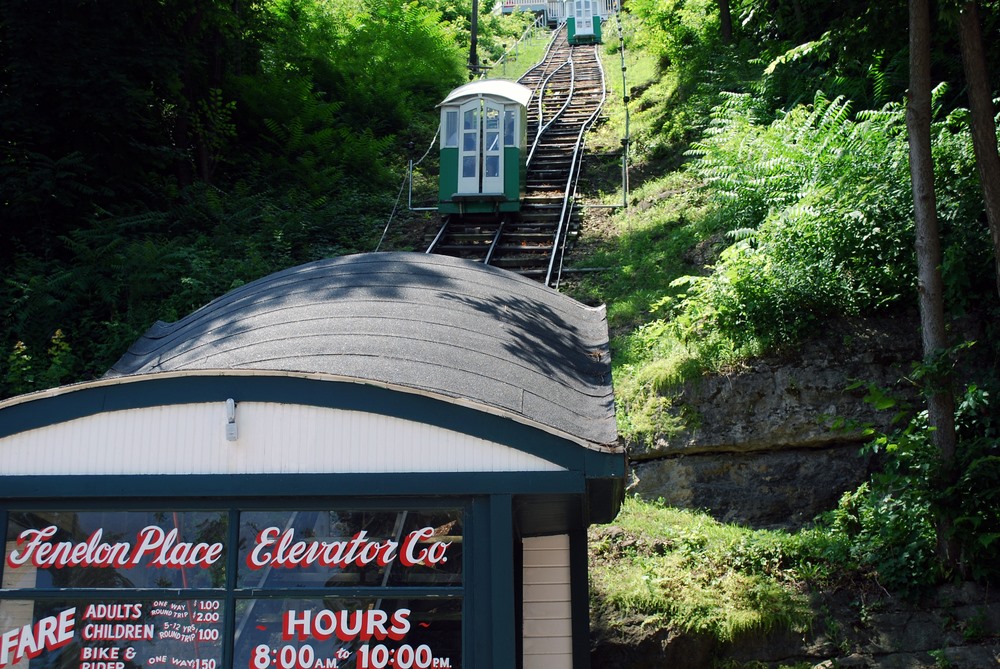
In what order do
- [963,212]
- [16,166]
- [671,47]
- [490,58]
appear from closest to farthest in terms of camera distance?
[963,212], [16,166], [671,47], [490,58]

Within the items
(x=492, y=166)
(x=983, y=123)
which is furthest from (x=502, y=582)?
(x=492, y=166)

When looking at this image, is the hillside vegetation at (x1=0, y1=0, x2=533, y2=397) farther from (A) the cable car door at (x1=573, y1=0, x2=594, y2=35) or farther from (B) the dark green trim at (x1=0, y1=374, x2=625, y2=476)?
(A) the cable car door at (x1=573, y1=0, x2=594, y2=35)

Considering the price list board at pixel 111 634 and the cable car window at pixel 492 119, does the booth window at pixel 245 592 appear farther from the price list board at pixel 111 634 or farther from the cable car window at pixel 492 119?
the cable car window at pixel 492 119

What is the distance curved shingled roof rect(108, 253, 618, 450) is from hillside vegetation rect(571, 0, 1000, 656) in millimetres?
2502

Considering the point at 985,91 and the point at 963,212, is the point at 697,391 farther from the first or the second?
the point at 985,91

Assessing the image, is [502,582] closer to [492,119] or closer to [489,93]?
[492,119]

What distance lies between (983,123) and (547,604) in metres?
5.80

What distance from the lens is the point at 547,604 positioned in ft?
22.9

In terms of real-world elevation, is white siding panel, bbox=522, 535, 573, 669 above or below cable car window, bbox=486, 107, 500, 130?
below

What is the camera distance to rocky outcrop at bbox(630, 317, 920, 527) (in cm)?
1053

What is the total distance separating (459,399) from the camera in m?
5.18

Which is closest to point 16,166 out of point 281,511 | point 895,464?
point 281,511

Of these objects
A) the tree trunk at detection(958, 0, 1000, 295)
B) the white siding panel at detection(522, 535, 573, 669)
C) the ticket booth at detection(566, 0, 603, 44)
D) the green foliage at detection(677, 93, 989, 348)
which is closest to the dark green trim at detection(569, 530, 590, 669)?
the white siding panel at detection(522, 535, 573, 669)

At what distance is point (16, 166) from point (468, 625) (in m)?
13.7
